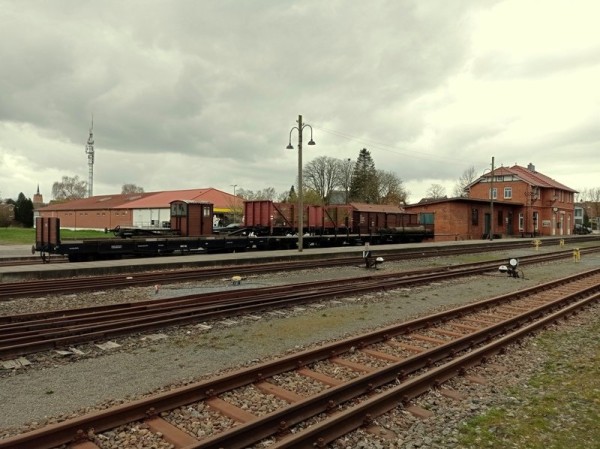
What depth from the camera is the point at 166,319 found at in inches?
358

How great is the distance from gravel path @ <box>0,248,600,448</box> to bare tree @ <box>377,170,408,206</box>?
75.2 m

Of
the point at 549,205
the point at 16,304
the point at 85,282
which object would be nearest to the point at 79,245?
the point at 85,282

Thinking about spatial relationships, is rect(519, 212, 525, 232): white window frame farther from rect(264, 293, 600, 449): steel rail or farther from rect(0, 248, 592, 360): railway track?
rect(264, 293, 600, 449): steel rail

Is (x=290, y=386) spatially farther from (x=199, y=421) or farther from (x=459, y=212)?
(x=459, y=212)

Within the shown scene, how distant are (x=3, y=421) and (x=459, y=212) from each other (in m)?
46.3

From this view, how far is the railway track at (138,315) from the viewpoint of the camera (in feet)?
24.7

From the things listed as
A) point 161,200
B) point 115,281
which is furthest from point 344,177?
point 115,281

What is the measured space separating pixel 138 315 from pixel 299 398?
548cm

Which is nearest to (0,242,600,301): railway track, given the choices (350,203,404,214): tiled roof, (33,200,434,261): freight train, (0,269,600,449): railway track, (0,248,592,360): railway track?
(0,248,592,360): railway track

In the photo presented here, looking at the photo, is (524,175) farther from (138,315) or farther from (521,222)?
(138,315)

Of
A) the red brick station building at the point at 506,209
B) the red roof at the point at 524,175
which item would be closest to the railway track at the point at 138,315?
the red brick station building at the point at 506,209

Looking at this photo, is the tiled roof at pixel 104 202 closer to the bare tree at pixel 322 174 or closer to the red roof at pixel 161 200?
the red roof at pixel 161 200

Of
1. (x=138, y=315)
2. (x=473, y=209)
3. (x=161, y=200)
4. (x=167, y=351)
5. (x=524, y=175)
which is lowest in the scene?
(x=167, y=351)

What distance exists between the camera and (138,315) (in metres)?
9.56
